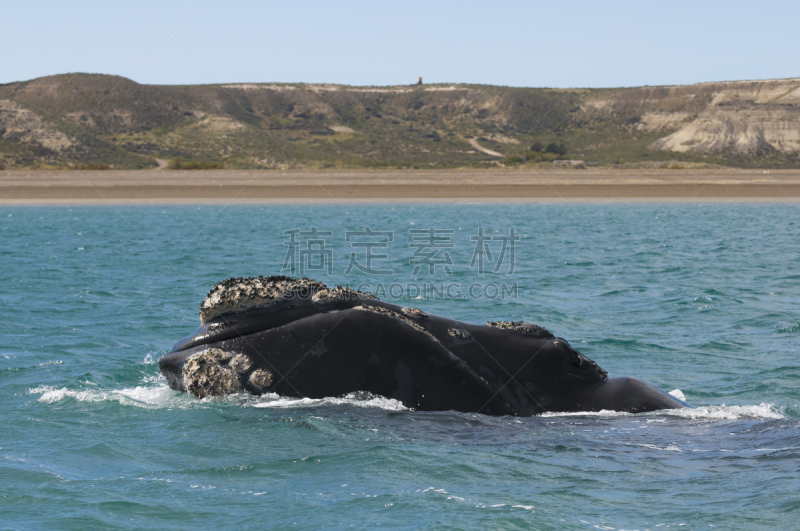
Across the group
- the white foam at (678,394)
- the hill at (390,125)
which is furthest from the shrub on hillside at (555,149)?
the white foam at (678,394)

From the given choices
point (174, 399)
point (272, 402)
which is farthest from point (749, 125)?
point (272, 402)

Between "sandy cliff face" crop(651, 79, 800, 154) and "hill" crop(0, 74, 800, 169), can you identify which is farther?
"hill" crop(0, 74, 800, 169)

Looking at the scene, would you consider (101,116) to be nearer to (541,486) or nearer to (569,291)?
(569,291)

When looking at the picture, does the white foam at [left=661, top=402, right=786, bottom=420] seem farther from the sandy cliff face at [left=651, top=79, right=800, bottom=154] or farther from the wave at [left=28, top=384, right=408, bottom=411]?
the sandy cliff face at [left=651, top=79, right=800, bottom=154]

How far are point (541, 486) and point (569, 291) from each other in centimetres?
1269

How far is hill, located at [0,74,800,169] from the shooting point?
116 m

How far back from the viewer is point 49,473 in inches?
229

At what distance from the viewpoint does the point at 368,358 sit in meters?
6.29

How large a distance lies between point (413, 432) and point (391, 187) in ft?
210

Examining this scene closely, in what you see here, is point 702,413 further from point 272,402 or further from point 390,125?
point 390,125

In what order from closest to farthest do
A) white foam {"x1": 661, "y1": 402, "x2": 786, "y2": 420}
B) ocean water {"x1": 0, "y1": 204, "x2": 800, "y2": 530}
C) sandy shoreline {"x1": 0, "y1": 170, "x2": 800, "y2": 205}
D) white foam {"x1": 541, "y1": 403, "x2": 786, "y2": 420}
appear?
ocean water {"x1": 0, "y1": 204, "x2": 800, "y2": 530} < white foam {"x1": 541, "y1": 403, "x2": 786, "y2": 420} < white foam {"x1": 661, "y1": 402, "x2": 786, "y2": 420} < sandy shoreline {"x1": 0, "y1": 170, "x2": 800, "y2": 205}

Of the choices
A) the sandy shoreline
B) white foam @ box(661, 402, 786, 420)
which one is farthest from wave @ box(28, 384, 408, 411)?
the sandy shoreline

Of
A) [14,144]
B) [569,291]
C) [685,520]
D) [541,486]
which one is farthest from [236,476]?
[14,144]

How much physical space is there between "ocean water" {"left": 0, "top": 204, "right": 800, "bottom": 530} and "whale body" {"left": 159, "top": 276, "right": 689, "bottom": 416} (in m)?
0.15
